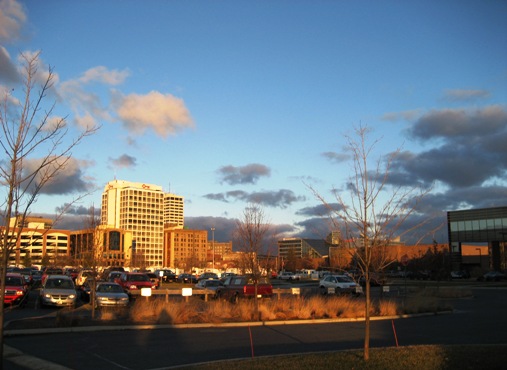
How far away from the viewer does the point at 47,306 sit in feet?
84.0

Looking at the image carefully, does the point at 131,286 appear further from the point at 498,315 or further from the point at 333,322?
the point at 498,315

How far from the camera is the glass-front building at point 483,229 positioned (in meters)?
77.6

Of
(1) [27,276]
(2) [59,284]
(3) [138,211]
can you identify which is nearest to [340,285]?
(2) [59,284]

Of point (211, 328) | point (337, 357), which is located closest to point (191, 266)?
point (211, 328)

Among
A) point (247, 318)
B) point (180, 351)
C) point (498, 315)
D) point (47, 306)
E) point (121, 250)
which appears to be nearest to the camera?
point (180, 351)

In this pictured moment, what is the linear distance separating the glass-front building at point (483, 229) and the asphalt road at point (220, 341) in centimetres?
6282

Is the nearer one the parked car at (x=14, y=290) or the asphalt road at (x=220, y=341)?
the asphalt road at (x=220, y=341)

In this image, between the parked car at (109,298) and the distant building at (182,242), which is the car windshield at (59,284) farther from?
the distant building at (182,242)

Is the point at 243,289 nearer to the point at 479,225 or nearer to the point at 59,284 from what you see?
the point at 59,284

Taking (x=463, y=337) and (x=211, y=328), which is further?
(x=211, y=328)

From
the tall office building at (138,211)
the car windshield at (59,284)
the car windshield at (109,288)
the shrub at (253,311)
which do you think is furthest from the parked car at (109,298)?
the tall office building at (138,211)

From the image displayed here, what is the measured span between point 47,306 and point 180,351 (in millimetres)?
14904

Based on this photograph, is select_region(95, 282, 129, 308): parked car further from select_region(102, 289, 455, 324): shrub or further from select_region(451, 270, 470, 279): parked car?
select_region(451, 270, 470, 279): parked car

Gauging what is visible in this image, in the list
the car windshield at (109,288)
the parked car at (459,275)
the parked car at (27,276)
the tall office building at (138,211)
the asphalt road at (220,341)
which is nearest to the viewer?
the asphalt road at (220,341)
